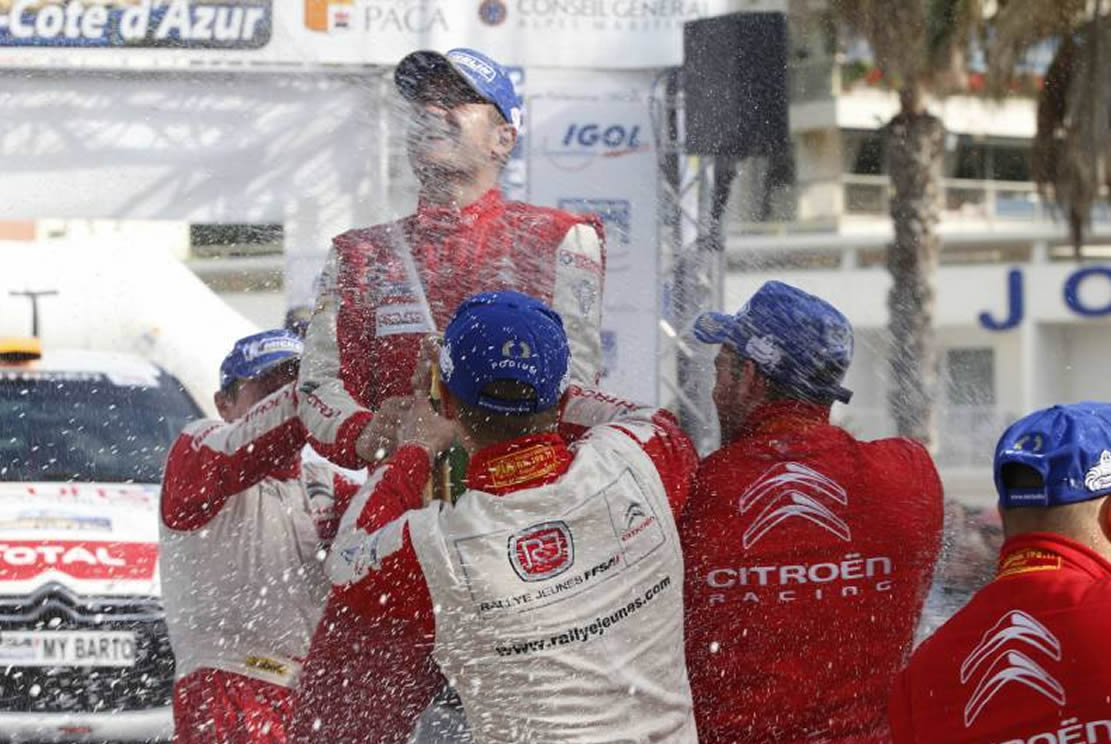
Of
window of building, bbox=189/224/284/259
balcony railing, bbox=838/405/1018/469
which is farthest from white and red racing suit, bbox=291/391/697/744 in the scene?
balcony railing, bbox=838/405/1018/469

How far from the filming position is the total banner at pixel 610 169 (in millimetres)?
7562

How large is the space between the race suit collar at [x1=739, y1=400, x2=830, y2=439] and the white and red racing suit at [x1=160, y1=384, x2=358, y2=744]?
1.37 meters

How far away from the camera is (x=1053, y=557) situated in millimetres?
2545

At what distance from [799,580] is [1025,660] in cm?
79

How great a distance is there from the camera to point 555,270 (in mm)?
3674

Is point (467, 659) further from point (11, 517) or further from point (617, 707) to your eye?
point (11, 517)

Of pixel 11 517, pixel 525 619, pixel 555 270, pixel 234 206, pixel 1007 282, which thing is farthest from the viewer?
pixel 1007 282

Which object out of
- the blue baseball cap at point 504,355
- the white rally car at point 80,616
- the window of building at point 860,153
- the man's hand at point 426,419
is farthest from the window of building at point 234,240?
the window of building at point 860,153

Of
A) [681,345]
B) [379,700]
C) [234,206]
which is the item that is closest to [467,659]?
[379,700]

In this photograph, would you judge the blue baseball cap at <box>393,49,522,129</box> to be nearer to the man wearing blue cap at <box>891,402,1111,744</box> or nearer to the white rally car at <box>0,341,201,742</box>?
the man wearing blue cap at <box>891,402,1111,744</box>

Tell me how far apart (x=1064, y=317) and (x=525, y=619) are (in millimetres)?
26007

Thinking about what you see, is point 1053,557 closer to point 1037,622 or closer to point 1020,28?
point 1037,622

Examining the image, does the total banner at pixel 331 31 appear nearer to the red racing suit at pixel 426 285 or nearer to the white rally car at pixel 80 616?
the white rally car at pixel 80 616

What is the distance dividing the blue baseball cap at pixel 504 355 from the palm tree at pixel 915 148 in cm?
1003
